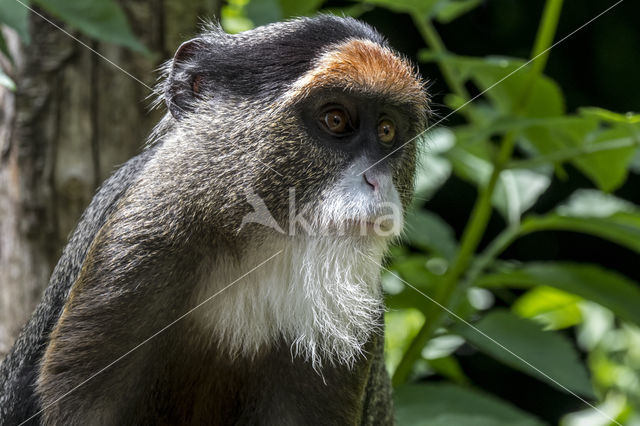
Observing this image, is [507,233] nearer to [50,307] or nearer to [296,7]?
[296,7]

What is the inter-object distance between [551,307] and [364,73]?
8.59 feet

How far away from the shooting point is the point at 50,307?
353 cm

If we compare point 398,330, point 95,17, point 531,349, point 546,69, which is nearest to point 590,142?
point 531,349

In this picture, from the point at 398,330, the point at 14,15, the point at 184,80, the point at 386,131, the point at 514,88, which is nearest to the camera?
the point at 14,15

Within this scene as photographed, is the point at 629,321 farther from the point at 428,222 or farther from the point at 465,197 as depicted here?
the point at 465,197

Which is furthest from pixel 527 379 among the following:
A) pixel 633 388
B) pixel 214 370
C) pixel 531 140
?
pixel 214 370

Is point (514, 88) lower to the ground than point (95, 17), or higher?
lower

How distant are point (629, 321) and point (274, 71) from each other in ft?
7.23

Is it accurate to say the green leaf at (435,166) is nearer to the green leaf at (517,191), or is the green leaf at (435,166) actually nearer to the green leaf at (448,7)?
the green leaf at (517,191)

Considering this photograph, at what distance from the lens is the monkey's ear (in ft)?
10.8

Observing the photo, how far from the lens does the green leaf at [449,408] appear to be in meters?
3.70

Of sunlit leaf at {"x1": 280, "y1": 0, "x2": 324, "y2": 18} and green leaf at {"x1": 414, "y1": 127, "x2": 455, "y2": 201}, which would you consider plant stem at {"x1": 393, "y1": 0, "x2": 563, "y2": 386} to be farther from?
sunlit leaf at {"x1": 280, "y1": 0, "x2": 324, "y2": 18}

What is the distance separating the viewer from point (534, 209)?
6742 millimetres

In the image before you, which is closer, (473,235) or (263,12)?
(263,12)
